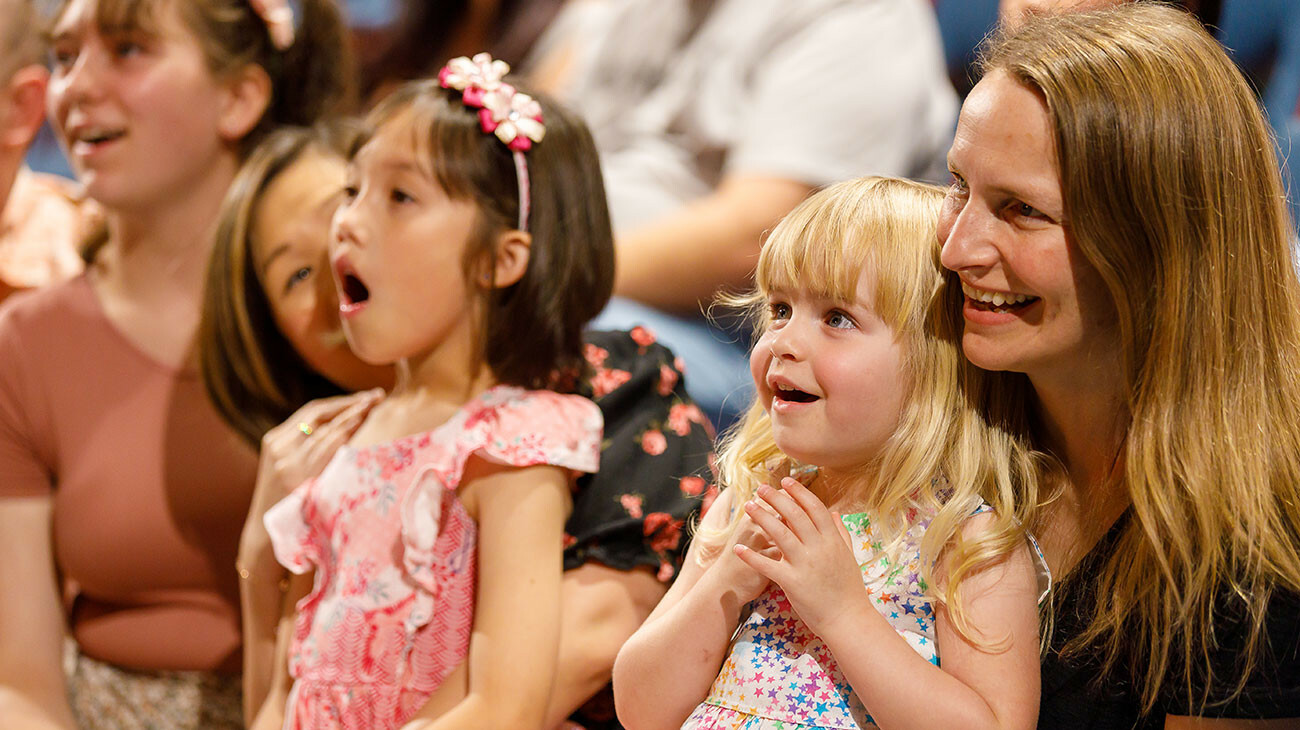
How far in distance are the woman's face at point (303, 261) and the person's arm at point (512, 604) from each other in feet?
Answer: 1.40

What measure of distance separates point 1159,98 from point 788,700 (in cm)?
56

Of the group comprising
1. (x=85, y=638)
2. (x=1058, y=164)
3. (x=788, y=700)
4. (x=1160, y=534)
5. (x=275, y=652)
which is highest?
(x=1058, y=164)

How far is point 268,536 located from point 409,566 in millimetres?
319

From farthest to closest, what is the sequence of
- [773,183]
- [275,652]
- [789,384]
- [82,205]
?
[82,205] < [773,183] < [275,652] < [789,384]

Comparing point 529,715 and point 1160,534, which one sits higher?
point 1160,534

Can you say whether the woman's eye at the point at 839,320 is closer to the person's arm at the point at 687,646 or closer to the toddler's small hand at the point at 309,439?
the person's arm at the point at 687,646

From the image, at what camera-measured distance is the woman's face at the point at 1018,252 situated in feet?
3.26

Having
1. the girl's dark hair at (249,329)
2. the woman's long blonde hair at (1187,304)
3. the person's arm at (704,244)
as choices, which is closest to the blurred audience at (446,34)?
the person's arm at (704,244)

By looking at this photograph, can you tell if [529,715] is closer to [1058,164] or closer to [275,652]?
[275,652]

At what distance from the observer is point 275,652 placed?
1.60 metres

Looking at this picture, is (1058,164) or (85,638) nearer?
(1058,164)

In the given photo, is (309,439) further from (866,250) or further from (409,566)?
(866,250)

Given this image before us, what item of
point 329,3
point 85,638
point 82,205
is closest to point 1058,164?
point 329,3

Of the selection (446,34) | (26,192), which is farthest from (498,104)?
(446,34)
